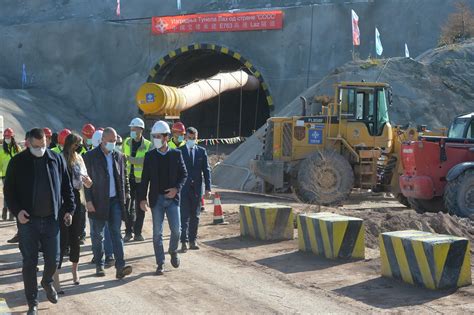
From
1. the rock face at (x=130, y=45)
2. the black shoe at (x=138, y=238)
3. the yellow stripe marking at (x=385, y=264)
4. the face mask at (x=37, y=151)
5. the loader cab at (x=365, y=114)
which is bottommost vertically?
the black shoe at (x=138, y=238)

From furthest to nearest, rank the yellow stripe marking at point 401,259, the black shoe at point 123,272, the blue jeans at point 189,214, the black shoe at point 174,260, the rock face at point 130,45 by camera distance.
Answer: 1. the rock face at point 130,45
2. the blue jeans at point 189,214
3. the black shoe at point 174,260
4. the black shoe at point 123,272
5. the yellow stripe marking at point 401,259

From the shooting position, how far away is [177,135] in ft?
48.4

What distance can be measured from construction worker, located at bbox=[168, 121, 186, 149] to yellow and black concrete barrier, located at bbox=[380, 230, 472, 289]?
19.3 feet

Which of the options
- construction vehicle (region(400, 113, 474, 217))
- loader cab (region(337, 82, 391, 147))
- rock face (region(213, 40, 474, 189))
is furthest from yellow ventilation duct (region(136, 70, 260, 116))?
construction vehicle (region(400, 113, 474, 217))

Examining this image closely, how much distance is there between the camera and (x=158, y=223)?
10188 millimetres

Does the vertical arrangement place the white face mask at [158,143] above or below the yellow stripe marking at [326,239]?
above

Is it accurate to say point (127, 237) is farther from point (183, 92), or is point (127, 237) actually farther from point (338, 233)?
point (183, 92)

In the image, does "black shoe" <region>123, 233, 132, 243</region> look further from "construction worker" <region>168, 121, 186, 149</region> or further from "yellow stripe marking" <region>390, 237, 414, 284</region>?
"yellow stripe marking" <region>390, 237, 414, 284</region>

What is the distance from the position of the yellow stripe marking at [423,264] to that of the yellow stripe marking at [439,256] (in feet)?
0.32

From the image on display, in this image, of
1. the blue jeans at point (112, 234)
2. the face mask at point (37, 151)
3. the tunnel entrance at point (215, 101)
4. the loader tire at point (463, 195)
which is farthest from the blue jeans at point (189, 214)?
the tunnel entrance at point (215, 101)

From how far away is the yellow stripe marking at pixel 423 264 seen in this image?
8.84m

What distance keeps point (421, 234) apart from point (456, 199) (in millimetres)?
6220

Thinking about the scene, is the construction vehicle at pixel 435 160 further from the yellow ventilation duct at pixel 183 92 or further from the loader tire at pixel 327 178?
the yellow ventilation duct at pixel 183 92

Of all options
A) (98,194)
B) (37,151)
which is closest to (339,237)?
(98,194)
